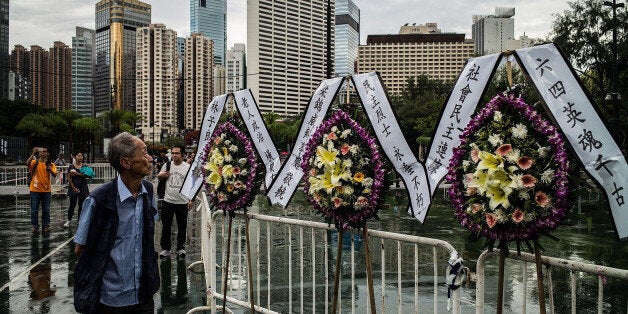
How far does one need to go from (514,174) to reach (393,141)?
1.27 metres

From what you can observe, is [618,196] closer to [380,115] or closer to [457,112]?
[457,112]

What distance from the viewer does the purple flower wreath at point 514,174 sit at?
2932 millimetres

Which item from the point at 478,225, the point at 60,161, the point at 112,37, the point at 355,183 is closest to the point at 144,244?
the point at 355,183

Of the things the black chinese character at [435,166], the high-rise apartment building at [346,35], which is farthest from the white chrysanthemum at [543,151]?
the high-rise apartment building at [346,35]

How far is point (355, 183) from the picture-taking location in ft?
13.2

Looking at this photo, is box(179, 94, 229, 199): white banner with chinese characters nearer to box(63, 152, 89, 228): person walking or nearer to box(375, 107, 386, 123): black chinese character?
box(375, 107, 386, 123): black chinese character

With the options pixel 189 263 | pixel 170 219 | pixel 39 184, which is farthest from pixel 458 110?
pixel 39 184

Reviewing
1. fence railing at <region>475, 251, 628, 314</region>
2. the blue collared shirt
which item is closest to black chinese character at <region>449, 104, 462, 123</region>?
fence railing at <region>475, 251, 628, 314</region>

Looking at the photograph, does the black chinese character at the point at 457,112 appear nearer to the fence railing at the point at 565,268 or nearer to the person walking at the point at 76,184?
the fence railing at the point at 565,268

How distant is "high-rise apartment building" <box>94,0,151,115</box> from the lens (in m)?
91.3

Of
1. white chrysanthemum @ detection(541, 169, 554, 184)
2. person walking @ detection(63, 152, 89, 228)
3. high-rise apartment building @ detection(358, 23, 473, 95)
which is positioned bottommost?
person walking @ detection(63, 152, 89, 228)

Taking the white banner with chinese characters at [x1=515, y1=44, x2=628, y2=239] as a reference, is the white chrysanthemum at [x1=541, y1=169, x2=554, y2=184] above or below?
below

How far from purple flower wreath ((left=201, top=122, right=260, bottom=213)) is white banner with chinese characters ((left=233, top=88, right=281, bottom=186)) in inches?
3.8

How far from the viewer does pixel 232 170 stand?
17.4 feet
